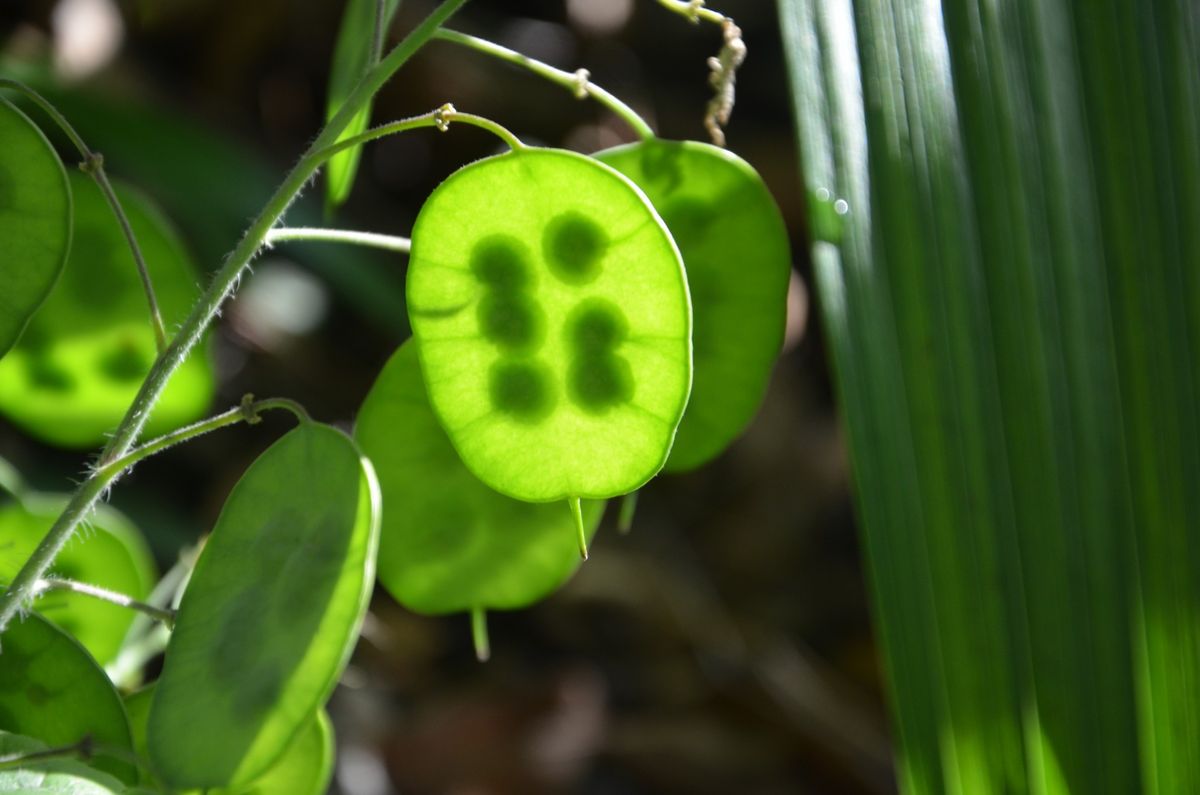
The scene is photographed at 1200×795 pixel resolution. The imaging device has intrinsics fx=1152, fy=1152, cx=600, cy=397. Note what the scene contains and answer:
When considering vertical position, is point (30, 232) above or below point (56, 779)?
above

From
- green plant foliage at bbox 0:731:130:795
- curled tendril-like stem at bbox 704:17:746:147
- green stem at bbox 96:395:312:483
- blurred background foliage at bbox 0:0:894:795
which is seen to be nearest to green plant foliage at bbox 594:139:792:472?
curled tendril-like stem at bbox 704:17:746:147

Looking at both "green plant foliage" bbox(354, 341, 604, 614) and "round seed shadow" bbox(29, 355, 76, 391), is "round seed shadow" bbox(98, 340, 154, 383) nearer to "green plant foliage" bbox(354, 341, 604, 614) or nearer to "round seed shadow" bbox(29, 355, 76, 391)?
"round seed shadow" bbox(29, 355, 76, 391)

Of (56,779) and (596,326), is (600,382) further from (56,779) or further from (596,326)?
(56,779)

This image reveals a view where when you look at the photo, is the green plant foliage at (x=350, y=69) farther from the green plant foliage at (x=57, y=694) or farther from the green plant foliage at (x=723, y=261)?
the green plant foliage at (x=57, y=694)

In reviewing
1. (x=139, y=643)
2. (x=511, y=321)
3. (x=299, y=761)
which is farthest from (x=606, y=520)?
(x=511, y=321)

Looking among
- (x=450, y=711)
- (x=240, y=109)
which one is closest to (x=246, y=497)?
(x=450, y=711)
